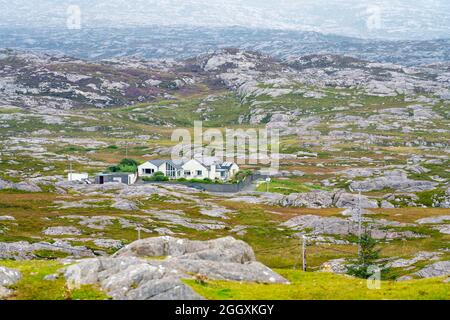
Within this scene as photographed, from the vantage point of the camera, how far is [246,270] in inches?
1526

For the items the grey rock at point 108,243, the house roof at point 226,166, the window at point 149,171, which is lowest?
the window at point 149,171

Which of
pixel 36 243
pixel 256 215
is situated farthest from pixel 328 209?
pixel 36 243

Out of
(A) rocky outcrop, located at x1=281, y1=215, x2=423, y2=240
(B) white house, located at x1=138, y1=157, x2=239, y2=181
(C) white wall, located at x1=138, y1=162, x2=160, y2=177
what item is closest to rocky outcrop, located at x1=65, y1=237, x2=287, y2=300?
(A) rocky outcrop, located at x1=281, y1=215, x2=423, y2=240

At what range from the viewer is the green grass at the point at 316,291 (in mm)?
31798

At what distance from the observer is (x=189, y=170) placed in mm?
179750

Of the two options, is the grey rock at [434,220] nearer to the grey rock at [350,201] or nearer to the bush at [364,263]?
the grey rock at [350,201]

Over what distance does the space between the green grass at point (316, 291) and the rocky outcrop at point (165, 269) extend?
1.70 meters

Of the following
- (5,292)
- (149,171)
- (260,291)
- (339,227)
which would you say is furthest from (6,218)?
(260,291)

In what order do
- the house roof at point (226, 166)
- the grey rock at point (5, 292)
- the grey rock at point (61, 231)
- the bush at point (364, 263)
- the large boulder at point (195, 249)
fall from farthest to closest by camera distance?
the house roof at point (226, 166) → the grey rock at point (61, 231) → the bush at point (364, 263) → the large boulder at point (195, 249) → the grey rock at point (5, 292)

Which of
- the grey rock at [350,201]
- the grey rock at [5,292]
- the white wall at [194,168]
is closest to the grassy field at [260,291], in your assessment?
the grey rock at [5,292]

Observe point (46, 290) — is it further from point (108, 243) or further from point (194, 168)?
point (194, 168)

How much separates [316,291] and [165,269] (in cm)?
979

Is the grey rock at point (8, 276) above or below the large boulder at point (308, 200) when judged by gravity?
above

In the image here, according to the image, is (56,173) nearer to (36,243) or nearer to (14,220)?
(14,220)
